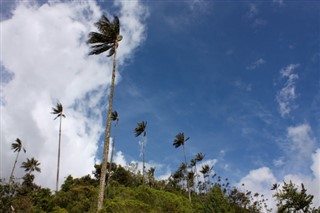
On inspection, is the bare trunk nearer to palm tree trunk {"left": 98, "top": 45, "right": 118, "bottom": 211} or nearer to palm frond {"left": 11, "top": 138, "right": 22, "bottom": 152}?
palm tree trunk {"left": 98, "top": 45, "right": 118, "bottom": 211}

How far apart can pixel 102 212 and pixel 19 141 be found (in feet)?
173

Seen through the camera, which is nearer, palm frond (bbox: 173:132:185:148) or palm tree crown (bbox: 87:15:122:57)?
palm tree crown (bbox: 87:15:122:57)

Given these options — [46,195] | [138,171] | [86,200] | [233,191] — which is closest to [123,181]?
[138,171]

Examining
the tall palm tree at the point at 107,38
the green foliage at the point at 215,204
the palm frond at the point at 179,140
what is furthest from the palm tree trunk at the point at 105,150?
the palm frond at the point at 179,140

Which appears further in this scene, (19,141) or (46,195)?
(19,141)

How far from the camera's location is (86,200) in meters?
27.7

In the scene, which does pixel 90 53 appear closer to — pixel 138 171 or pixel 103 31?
pixel 103 31

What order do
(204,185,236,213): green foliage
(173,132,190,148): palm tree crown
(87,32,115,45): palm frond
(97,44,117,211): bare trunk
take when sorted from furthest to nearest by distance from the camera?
(173,132,190,148): palm tree crown
(204,185,236,213): green foliage
(87,32,115,45): palm frond
(97,44,117,211): bare trunk

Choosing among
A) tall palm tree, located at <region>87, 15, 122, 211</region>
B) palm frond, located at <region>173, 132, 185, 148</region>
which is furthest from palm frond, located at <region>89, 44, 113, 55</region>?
palm frond, located at <region>173, 132, 185, 148</region>

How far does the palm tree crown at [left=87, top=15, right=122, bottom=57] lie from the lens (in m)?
18.5

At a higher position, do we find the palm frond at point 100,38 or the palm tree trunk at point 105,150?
the palm frond at point 100,38

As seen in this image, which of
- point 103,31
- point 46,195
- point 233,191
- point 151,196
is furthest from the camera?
point 233,191

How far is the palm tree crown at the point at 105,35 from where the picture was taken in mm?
18539

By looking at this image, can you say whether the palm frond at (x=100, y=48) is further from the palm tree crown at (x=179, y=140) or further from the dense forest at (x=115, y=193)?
the palm tree crown at (x=179, y=140)
